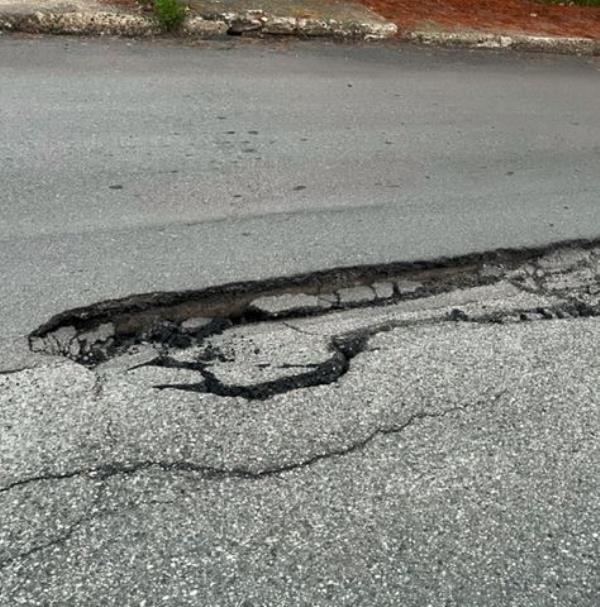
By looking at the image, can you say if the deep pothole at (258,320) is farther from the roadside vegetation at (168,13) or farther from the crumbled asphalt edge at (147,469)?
the roadside vegetation at (168,13)

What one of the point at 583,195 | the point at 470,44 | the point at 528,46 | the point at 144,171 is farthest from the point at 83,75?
the point at 528,46

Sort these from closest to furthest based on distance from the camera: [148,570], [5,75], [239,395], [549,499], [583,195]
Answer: [148,570], [549,499], [239,395], [583,195], [5,75]

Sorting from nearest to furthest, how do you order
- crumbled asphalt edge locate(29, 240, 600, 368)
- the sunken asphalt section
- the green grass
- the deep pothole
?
the sunken asphalt section → the deep pothole → crumbled asphalt edge locate(29, 240, 600, 368) → the green grass

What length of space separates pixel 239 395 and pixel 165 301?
0.83 m

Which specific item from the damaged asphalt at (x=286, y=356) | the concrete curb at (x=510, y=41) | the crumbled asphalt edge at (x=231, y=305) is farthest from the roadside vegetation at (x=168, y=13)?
the crumbled asphalt edge at (x=231, y=305)

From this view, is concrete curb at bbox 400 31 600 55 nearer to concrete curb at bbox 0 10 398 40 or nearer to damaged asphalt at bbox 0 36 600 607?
concrete curb at bbox 0 10 398 40

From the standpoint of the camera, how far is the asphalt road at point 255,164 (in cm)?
445

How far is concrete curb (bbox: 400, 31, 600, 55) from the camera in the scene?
32.4 ft

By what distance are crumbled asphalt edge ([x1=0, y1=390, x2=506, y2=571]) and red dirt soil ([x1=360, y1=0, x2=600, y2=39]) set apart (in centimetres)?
771

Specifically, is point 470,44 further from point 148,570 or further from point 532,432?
point 148,570

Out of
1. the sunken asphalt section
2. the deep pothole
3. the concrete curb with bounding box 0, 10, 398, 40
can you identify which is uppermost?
the concrete curb with bounding box 0, 10, 398, 40

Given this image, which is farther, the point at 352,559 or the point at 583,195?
the point at 583,195

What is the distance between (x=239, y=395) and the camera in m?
3.49

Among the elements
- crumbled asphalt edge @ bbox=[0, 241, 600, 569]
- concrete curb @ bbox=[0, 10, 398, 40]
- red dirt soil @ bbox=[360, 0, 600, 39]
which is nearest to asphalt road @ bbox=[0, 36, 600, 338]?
concrete curb @ bbox=[0, 10, 398, 40]
